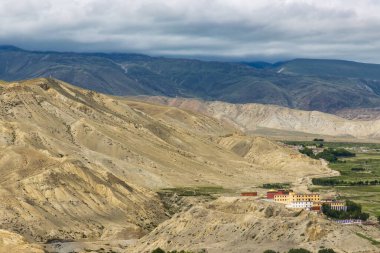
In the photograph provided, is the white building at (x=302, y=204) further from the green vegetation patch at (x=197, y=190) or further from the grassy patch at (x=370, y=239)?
the green vegetation patch at (x=197, y=190)

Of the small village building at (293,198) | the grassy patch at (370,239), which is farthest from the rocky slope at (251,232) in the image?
the small village building at (293,198)

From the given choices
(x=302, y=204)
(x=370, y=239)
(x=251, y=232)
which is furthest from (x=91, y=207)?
(x=370, y=239)

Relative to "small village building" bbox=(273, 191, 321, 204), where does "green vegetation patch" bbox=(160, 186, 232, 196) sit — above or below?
below

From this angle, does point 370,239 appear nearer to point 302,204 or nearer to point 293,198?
point 302,204

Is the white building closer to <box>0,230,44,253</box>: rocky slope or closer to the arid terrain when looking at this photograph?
the arid terrain

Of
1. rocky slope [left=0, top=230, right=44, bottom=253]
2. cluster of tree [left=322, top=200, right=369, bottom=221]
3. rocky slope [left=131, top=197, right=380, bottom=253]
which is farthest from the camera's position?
cluster of tree [left=322, top=200, right=369, bottom=221]

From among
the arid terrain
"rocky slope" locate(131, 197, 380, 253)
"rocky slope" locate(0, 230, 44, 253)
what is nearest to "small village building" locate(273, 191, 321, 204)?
the arid terrain

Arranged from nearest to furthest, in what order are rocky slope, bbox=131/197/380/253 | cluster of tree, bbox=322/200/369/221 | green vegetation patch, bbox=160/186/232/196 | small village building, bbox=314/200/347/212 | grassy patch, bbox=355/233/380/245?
rocky slope, bbox=131/197/380/253
grassy patch, bbox=355/233/380/245
cluster of tree, bbox=322/200/369/221
small village building, bbox=314/200/347/212
green vegetation patch, bbox=160/186/232/196
